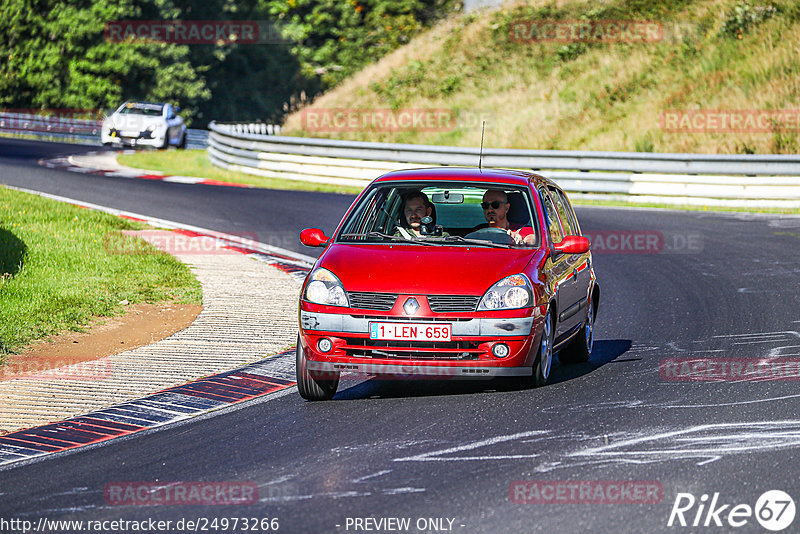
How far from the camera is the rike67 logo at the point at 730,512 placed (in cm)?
542

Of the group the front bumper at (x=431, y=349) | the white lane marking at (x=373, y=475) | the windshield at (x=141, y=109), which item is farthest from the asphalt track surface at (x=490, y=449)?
the windshield at (x=141, y=109)

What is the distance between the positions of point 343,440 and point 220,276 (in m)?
7.39

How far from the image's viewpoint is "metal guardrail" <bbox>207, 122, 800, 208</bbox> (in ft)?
73.5

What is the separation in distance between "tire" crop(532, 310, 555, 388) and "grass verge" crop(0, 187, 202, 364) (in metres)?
4.48

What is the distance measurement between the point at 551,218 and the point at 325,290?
2266 millimetres

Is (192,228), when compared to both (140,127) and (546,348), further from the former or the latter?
(140,127)

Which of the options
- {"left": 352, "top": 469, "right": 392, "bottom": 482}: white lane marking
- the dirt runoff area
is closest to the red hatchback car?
{"left": 352, "top": 469, "right": 392, "bottom": 482}: white lane marking

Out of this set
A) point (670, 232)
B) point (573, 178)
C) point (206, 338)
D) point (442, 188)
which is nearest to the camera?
point (442, 188)

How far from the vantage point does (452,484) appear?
19.9ft

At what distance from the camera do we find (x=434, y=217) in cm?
953

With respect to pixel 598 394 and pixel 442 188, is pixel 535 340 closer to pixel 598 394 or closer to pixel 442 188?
pixel 598 394

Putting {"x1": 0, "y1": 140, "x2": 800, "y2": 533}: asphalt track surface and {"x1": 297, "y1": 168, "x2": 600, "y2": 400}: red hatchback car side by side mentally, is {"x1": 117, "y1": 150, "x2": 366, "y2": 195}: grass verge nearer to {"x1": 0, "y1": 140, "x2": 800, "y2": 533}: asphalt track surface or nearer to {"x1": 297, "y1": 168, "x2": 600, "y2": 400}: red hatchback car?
{"x1": 0, "y1": 140, "x2": 800, "y2": 533}: asphalt track surface

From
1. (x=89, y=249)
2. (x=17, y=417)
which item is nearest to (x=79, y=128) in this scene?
(x=89, y=249)

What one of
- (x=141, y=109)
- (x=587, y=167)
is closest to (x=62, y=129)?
(x=141, y=109)
